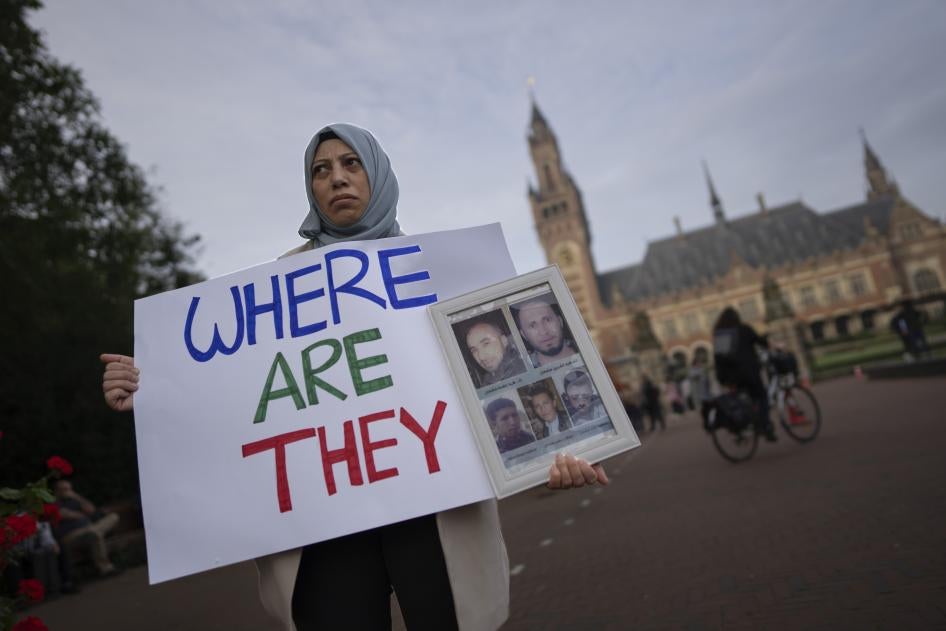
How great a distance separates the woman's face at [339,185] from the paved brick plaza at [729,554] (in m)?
2.42

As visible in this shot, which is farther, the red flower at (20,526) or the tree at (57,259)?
the tree at (57,259)

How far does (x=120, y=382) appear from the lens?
5.68 feet

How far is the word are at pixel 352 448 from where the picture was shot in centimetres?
163

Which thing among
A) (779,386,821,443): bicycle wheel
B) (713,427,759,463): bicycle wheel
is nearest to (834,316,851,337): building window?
(779,386,821,443): bicycle wheel

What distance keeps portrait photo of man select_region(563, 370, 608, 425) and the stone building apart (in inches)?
2414

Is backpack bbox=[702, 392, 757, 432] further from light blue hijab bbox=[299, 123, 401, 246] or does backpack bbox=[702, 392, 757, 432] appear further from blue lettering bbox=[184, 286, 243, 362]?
blue lettering bbox=[184, 286, 243, 362]

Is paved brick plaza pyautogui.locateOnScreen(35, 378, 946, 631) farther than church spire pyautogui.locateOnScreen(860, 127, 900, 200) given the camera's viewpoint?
No

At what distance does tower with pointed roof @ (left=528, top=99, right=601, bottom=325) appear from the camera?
6975 cm

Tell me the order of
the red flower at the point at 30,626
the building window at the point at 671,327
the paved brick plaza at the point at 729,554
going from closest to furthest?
the red flower at the point at 30,626, the paved brick plaza at the point at 729,554, the building window at the point at 671,327

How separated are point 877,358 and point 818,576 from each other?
3180 centimetres

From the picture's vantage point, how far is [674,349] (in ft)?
229

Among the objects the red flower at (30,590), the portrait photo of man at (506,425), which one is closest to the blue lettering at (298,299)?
the portrait photo of man at (506,425)

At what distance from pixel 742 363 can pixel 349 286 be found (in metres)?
6.89

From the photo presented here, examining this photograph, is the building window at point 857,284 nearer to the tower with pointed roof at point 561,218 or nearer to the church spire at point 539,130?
the tower with pointed roof at point 561,218
